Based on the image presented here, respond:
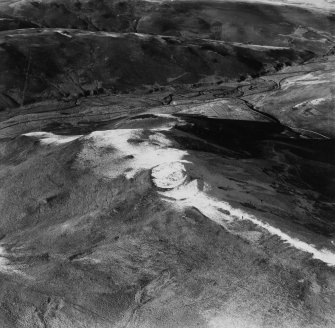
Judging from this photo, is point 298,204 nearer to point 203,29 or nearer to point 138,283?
point 138,283

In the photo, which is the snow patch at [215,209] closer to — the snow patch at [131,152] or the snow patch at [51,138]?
the snow patch at [131,152]

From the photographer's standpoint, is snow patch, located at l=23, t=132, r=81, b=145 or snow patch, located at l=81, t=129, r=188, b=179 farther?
snow patch, located at l=23, t=132, r=81, b=145

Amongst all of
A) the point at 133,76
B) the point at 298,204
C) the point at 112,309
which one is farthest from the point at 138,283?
the point at 133,76

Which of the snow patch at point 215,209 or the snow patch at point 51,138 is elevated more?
the snow patch at point 215,209

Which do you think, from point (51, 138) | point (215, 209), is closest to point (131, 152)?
point (51, 138)

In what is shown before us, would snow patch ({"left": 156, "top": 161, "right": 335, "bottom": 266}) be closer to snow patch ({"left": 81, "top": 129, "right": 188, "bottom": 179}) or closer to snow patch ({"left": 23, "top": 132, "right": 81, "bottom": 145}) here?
snow patch ({"left": 81, "top": 129, "right": 188, "bottom": 179})

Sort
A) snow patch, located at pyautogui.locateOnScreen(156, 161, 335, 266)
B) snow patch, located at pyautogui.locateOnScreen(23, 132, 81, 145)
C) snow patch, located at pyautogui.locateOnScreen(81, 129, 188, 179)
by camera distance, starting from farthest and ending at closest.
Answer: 1. snow patch, located at pyautogui.locateOnScreen(23, 132, 81, 145)
2. snow patch, located at pyautogui.locateOnScreen(81, 129, 188, 179)
3. snow patch, located at pyautogui.locateOnScreen(156, 161, 335, 266)

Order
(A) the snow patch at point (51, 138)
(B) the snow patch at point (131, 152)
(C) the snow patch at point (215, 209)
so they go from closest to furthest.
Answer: (C) the snow patch at point (215, 209) < (B) the snow patch at point (131, 152) < (A) the snow patch at point (51, 138)

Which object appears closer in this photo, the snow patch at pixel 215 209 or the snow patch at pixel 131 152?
the snow patch at pixel 215 209

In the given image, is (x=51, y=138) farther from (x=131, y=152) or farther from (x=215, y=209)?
(x=215, y=209)

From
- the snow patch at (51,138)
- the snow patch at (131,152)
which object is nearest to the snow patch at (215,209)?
the snow patch at (131,152)

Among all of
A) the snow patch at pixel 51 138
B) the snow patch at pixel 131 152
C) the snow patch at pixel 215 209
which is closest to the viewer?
the snow patch at pixel 215 209

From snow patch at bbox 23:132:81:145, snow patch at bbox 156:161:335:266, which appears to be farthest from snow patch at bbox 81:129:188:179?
snow patch at bbox 23:132:81:145

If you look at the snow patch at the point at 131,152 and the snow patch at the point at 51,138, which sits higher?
the snow patch at the point at 131,152
